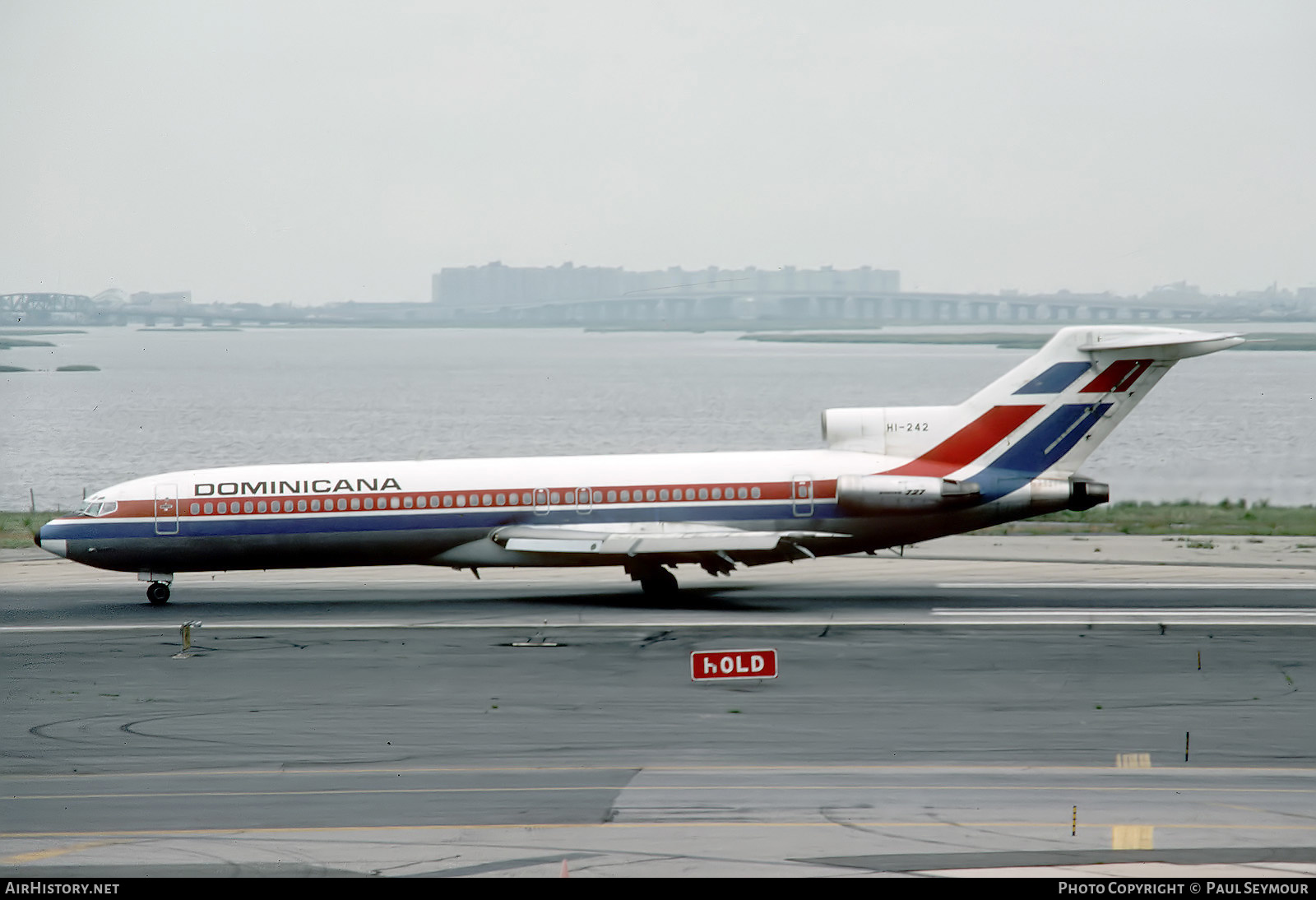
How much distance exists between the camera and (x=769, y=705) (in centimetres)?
2214

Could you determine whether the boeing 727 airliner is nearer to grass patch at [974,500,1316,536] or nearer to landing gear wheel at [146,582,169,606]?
landing gear wheel at [146,582,169,606]

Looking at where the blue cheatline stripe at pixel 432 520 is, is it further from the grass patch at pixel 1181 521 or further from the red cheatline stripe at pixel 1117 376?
the grass patch at pixel 1181 521

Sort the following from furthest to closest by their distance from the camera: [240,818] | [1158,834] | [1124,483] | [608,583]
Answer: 1. [1124,483]
2. [608,583]
3. [240,818]
4. [1158,834]

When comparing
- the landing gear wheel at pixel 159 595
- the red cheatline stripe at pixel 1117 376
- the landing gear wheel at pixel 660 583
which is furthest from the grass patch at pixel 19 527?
the red cheatline stripe at pixel 1117 376

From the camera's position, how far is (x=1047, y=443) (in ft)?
110

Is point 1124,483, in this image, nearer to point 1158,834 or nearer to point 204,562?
point 204,562

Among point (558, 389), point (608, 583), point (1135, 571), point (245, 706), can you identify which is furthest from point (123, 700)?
point (558, 389)

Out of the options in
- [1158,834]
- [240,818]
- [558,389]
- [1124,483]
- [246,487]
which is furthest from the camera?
[558,389]

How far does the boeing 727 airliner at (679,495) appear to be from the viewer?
33.1m

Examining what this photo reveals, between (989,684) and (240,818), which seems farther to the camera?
(989,684)

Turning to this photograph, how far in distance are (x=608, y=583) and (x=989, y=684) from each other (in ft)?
49.8

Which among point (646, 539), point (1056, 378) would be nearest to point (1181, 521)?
point (1056, 378)

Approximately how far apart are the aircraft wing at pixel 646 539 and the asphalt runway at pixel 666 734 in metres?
1.46

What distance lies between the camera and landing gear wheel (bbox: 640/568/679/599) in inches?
1326
